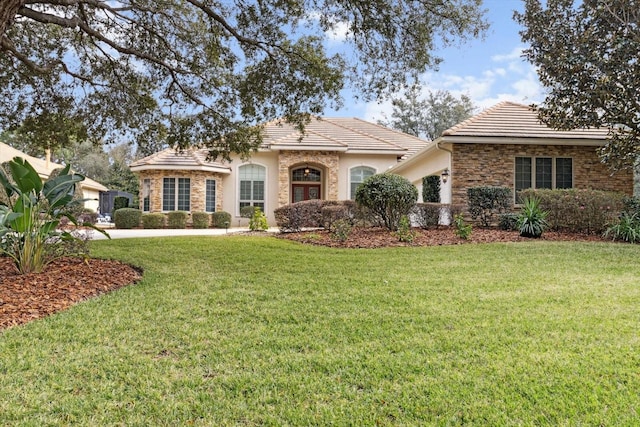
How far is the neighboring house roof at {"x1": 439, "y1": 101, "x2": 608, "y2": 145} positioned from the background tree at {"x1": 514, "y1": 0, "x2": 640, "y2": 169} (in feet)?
4.26

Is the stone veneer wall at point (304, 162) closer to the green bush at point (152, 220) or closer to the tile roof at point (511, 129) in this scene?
the green bush at point (152, 220)

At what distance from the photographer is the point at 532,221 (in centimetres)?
1058

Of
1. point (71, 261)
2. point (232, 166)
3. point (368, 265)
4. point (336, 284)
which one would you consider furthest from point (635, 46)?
point (232, 166)

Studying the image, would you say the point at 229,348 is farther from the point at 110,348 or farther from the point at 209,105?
the point at 209,105

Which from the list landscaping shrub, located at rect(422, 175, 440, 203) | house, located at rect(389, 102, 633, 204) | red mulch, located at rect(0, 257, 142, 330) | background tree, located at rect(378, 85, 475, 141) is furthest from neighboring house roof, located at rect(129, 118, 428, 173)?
background tree, located at rect(378, 85, 475, 141)

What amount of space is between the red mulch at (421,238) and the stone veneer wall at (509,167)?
246 cm

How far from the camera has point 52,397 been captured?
2648mm

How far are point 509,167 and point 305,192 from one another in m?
Answer: 10.6

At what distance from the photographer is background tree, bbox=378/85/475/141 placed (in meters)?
35.6

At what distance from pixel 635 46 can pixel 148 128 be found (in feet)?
42.4

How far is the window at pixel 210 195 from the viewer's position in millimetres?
20891

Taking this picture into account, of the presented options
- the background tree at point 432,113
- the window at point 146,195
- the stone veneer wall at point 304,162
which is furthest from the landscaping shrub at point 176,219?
the background tree at point 432,113

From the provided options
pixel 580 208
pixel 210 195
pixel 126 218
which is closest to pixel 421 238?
pixel 580 208

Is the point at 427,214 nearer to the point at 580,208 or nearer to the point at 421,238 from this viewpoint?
the point at 421,238
